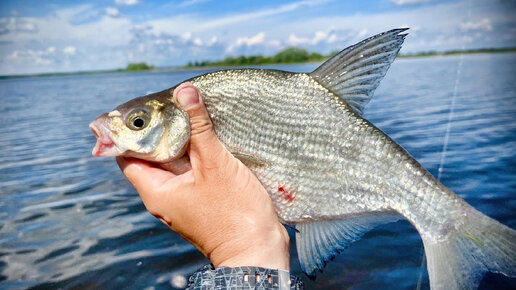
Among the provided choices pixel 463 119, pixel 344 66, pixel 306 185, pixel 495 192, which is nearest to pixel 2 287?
pixel 306 185

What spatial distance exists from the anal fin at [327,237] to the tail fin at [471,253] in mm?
376

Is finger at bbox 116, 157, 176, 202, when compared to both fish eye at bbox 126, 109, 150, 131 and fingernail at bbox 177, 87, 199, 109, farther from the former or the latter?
fingernail at bbox 177, 87, 199, 109

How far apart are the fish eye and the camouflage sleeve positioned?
977 millimetres

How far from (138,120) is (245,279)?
3.76 feet

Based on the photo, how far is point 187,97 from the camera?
2488 millimetres

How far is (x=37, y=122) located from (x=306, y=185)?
62.4 feet

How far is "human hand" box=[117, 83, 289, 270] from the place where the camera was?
2.41 meters

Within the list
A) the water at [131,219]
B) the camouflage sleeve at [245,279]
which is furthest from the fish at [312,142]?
the water at [131,219]

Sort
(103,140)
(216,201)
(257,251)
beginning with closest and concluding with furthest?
(257,251) < (216,201) < (103,140)

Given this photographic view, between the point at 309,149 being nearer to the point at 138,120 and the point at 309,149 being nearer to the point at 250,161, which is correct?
the point at 250,161

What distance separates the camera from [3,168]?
10969 millimetres

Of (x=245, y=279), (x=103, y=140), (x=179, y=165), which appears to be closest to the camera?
(x=245, y=279)

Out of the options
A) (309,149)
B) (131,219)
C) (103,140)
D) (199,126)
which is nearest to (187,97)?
(199,126)

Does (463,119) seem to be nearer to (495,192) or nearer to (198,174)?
(495,192)
